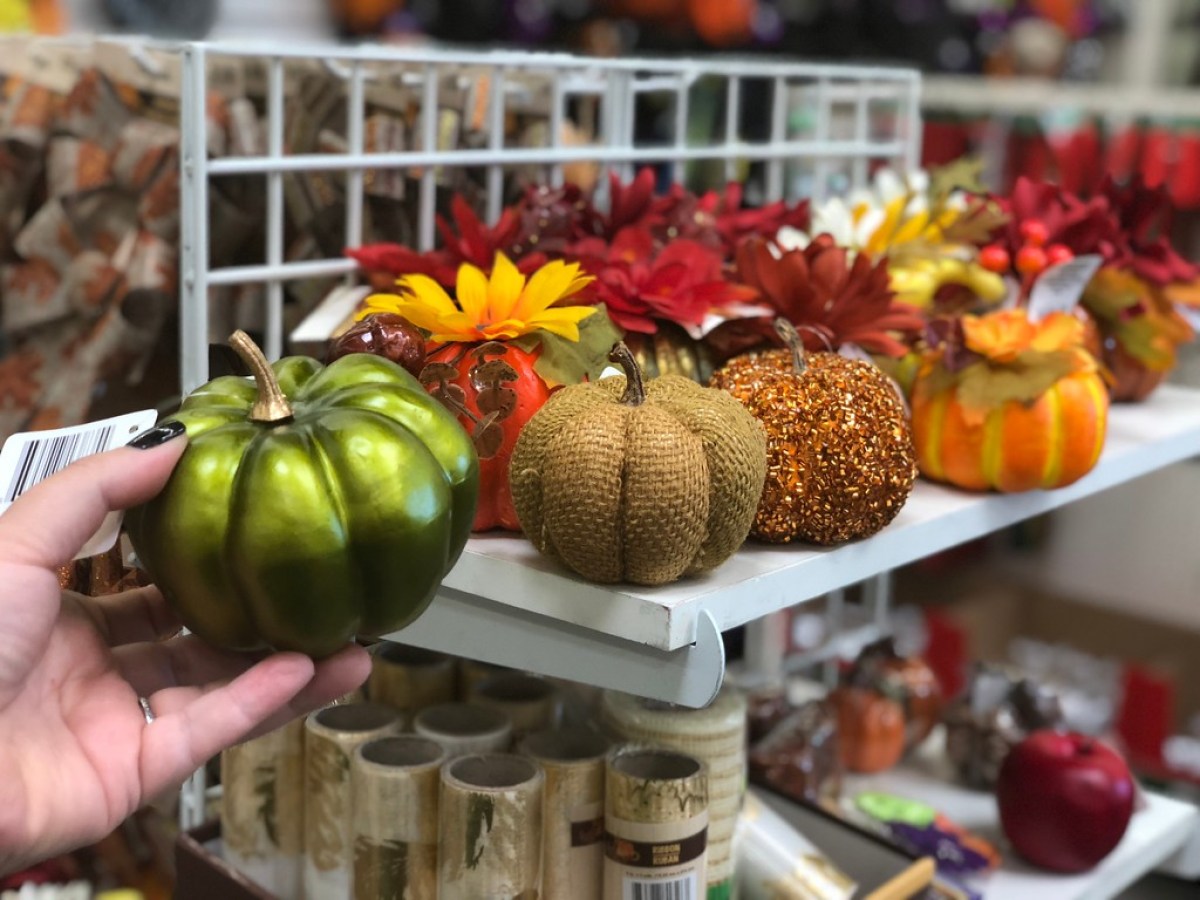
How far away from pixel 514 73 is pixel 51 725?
852mm

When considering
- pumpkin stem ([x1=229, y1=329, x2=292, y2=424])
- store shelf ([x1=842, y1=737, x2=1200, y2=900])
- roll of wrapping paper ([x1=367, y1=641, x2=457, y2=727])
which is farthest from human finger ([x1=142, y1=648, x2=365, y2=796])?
store shelf ([x1=842, y1=737, x2=1200, y2=900])

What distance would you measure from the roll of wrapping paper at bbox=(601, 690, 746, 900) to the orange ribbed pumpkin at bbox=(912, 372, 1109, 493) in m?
0.23

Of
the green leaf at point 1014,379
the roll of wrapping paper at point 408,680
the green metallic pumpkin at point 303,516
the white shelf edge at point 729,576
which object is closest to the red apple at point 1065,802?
the white shelf edge at point 729,576

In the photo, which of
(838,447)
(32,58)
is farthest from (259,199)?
(838,447)

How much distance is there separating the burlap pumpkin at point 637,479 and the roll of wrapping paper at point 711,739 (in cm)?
20

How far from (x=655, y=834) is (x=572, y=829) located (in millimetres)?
57

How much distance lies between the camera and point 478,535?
0.80 m

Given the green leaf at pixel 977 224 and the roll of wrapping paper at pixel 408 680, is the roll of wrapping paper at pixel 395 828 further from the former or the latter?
the green leaf at pixel 977 224

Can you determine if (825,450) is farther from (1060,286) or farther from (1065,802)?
(1065,802)

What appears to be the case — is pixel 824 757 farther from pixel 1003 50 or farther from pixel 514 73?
pixel 1003 50

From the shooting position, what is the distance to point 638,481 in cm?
67

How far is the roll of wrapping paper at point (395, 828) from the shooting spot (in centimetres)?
82

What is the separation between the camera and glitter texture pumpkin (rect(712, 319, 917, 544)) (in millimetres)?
780

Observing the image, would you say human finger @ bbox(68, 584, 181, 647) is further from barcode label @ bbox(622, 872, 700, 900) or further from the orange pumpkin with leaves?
the orange pumpkin with leaves
